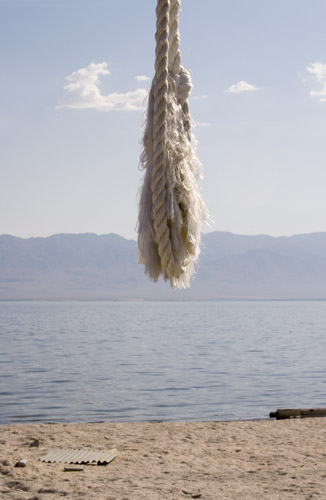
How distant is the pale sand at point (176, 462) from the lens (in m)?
6.69

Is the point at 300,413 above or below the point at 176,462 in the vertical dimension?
below

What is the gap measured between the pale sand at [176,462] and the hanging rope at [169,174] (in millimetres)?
4008

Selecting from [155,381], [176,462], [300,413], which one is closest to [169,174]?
[176,462]

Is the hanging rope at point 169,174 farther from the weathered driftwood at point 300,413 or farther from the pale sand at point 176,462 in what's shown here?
the weathered driftwood at point 300,413

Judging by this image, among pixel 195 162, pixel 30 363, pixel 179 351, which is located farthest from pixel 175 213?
pixel 179 351

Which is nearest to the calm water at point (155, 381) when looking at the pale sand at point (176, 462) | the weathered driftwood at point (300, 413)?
the weathered driftwood at point (300, 413)

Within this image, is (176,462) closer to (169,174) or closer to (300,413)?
(300,413)

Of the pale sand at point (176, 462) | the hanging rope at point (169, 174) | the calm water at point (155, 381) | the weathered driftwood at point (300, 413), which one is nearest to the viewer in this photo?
the hanging rope at point (169, 174)

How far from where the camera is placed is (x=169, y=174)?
9.30 feet

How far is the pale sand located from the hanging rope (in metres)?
4.01

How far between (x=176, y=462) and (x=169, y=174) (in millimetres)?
6517

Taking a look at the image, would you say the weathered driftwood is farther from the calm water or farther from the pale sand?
the calm water

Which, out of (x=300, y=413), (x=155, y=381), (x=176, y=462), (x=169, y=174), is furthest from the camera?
(x=155, y=381)

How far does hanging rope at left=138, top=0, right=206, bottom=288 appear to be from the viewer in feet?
9.17
